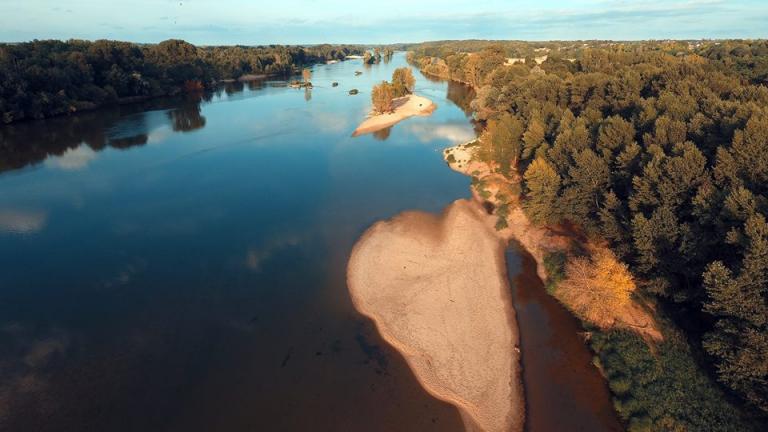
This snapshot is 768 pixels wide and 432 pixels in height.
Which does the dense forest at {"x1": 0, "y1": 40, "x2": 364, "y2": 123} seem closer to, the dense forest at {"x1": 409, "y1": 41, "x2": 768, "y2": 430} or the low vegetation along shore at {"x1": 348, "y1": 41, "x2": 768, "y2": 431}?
the low vegetation along shore at {"x1": 348, "y1": 41, "x2": 768, "y2": 431}

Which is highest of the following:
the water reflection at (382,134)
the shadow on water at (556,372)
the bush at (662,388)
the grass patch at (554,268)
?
the water reflection at (382,134)

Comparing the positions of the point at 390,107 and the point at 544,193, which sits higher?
the point at 390,107

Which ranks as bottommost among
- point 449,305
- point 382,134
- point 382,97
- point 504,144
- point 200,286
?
point 449,305

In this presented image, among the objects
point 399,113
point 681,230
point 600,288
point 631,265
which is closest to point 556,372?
point 600,288

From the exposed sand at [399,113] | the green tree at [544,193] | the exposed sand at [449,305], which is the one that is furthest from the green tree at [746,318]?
the exposed sand at [399,113]

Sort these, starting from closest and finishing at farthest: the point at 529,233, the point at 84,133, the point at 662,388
A: the point at 662,388 < the point at 529,233 < the point at 84,133

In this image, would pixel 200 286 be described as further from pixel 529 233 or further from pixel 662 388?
pixel 662 388

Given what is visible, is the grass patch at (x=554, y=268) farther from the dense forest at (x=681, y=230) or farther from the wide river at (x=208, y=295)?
the wide river at (x=208, y=295)

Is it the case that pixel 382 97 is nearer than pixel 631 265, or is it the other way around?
pixel 631 265
